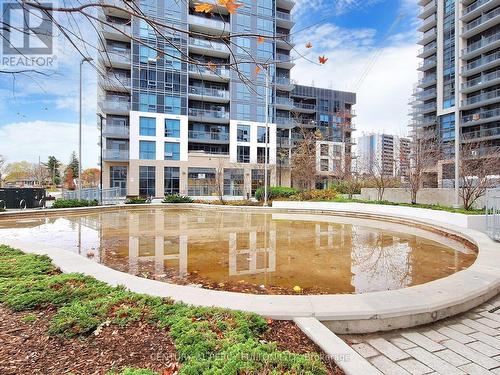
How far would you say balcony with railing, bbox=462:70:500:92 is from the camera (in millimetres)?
35469

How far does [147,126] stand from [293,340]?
36.2 m

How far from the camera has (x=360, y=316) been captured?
11.6ft

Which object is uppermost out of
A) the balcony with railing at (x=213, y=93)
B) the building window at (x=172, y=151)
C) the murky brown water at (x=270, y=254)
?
the balcony with railing at (x=213, y=93)

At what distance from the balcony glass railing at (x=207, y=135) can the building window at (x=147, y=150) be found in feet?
16.7

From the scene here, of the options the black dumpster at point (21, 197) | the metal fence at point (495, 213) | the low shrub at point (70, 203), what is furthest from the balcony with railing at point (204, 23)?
the metal fence at point (495, 213)

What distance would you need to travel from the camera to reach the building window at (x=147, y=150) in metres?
35.5

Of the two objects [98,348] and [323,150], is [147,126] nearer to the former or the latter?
[323,150]

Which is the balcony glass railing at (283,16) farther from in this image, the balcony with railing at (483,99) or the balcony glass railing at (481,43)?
the balcony with railing at (483,99)

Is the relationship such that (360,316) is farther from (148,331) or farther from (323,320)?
(148,331)

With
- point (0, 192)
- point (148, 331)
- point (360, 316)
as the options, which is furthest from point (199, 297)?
point (0, 192)

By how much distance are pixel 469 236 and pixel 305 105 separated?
47711 mm

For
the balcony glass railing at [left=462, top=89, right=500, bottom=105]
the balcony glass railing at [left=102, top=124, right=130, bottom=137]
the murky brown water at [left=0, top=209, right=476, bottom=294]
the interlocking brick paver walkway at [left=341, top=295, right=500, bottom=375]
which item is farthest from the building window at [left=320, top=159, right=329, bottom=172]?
the interlocking brick paver walkway at [left=341, top=295, right=500, bottom=375]

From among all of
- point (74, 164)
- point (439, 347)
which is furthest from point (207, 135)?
point (74, 164)

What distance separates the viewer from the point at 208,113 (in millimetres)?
39000
